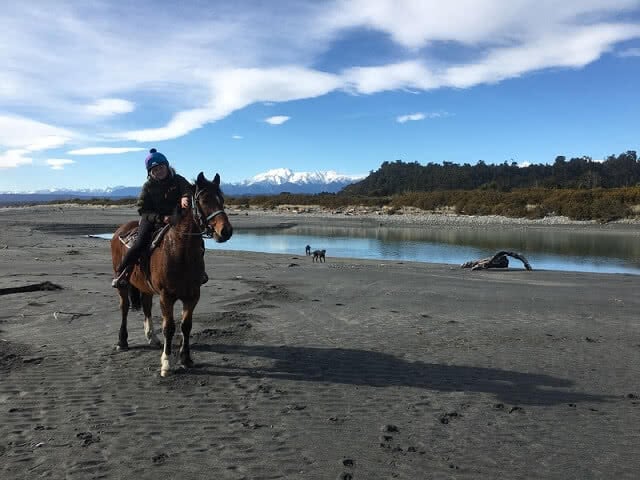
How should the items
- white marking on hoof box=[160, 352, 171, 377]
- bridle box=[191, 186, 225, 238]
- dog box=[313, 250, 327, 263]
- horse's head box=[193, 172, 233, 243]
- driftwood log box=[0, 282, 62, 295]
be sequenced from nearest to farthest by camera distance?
horse's head box=[193, 172, 233, 243]
bridle box=[191, 186, 225, 238]
white marking on hoof box=[160, 352, 171, 377]
driftwood log box=[0, 282, 62, 295]
dog box=[313, 250, 327, 263]

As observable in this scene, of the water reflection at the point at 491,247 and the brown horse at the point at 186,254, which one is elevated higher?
the brown horse at the point at 186,254

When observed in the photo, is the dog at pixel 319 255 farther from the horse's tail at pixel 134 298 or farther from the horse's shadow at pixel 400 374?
the horse's shadow at pixel 400 374

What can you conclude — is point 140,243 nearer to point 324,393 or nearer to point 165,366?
point 165,366

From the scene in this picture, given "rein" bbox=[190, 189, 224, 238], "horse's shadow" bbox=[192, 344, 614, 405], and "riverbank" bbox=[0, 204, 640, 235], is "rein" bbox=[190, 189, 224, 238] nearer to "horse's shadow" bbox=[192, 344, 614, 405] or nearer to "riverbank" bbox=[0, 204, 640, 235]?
"horse's shadow" bbox=[192, 344, 614, 405]

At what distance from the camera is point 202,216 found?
20.2 ft

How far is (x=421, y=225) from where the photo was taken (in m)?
59.1

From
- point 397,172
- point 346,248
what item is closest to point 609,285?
point 346,248

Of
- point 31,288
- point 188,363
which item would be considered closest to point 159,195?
point 188,363

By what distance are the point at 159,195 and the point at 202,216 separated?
1370mm

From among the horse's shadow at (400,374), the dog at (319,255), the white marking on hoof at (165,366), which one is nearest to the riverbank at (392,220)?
the dog at (319,255)

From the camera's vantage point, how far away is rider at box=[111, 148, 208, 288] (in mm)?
6949

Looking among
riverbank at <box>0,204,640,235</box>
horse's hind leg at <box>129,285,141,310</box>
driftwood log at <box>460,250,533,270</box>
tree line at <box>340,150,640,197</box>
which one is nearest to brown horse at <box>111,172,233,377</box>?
horse's hind leg at <box>129,285,141,310</box>

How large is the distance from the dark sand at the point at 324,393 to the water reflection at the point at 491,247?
16567mm

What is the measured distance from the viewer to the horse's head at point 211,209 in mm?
5953
